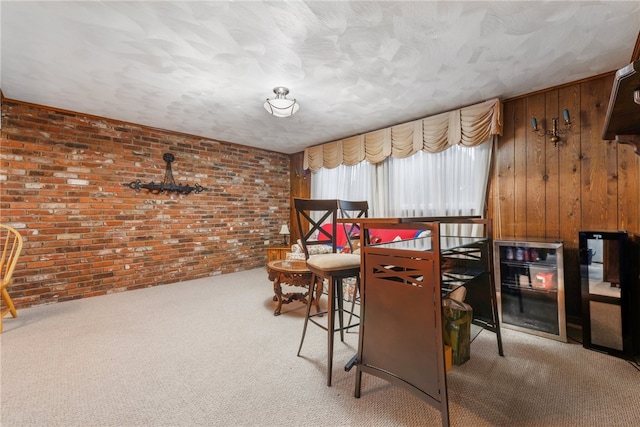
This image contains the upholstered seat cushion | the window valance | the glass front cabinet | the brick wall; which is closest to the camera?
the upholstered seat cushion

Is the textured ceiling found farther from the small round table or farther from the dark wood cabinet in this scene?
the small round table

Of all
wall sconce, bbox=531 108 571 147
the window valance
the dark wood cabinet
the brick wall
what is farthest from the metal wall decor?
the dark wood cabinet

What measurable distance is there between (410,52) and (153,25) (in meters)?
1.87

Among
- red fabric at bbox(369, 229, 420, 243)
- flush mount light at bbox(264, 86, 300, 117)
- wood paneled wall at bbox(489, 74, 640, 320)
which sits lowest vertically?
red fabric at bbox(369, 229, 420, 243)

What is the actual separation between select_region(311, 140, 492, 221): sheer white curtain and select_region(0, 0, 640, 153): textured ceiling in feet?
2.13

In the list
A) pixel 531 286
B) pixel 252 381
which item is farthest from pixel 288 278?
pixel 531 286

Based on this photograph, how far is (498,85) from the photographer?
2652 millimetres

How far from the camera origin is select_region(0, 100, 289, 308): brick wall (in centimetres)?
313

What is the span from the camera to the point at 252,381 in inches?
67.4

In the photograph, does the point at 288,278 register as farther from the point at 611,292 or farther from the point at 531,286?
the point at 611,292

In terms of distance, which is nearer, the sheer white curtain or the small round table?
the small round table

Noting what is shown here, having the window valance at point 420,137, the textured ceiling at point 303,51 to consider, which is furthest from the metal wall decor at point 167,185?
the window valance at point 420,137

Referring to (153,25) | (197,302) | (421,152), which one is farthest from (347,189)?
(153,25)

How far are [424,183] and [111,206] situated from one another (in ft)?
14.2
